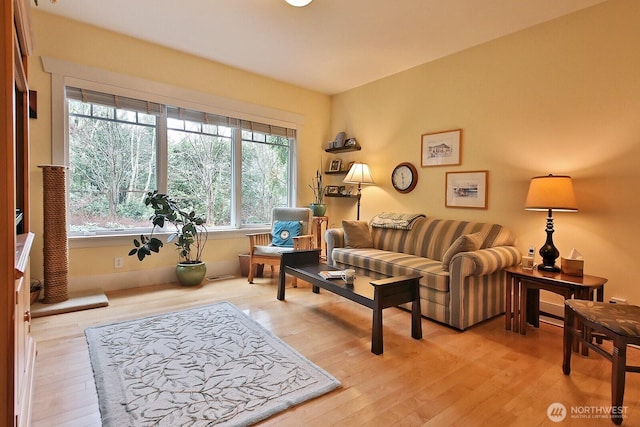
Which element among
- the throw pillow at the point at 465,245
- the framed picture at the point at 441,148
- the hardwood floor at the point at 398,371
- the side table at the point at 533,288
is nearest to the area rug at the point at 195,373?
the hardwood floor at the point at 398,371

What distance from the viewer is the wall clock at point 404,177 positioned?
4.12 meters

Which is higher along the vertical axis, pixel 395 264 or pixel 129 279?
pixel 395 264

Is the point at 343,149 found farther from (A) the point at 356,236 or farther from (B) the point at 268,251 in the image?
(B) the point at 268,251

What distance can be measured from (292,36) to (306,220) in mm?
2220

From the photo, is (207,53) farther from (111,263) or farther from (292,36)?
(111,263)

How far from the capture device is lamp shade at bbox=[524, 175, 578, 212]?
251cm

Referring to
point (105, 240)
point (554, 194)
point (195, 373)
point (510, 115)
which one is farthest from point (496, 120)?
point (105, 240)

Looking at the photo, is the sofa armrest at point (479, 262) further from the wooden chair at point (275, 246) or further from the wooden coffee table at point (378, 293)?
the wooden chair at point (275, 246)

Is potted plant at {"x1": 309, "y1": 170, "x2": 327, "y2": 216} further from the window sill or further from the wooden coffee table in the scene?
the wooden coffee table

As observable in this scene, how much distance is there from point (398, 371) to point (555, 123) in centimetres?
263

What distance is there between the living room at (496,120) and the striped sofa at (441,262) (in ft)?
0.69

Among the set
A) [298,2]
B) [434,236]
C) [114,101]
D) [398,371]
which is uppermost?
[298,2]

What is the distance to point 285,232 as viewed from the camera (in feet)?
13.9

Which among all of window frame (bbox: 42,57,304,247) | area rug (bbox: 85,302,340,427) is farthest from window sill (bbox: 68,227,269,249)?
area rug (bbox: 85,302,340,427)
